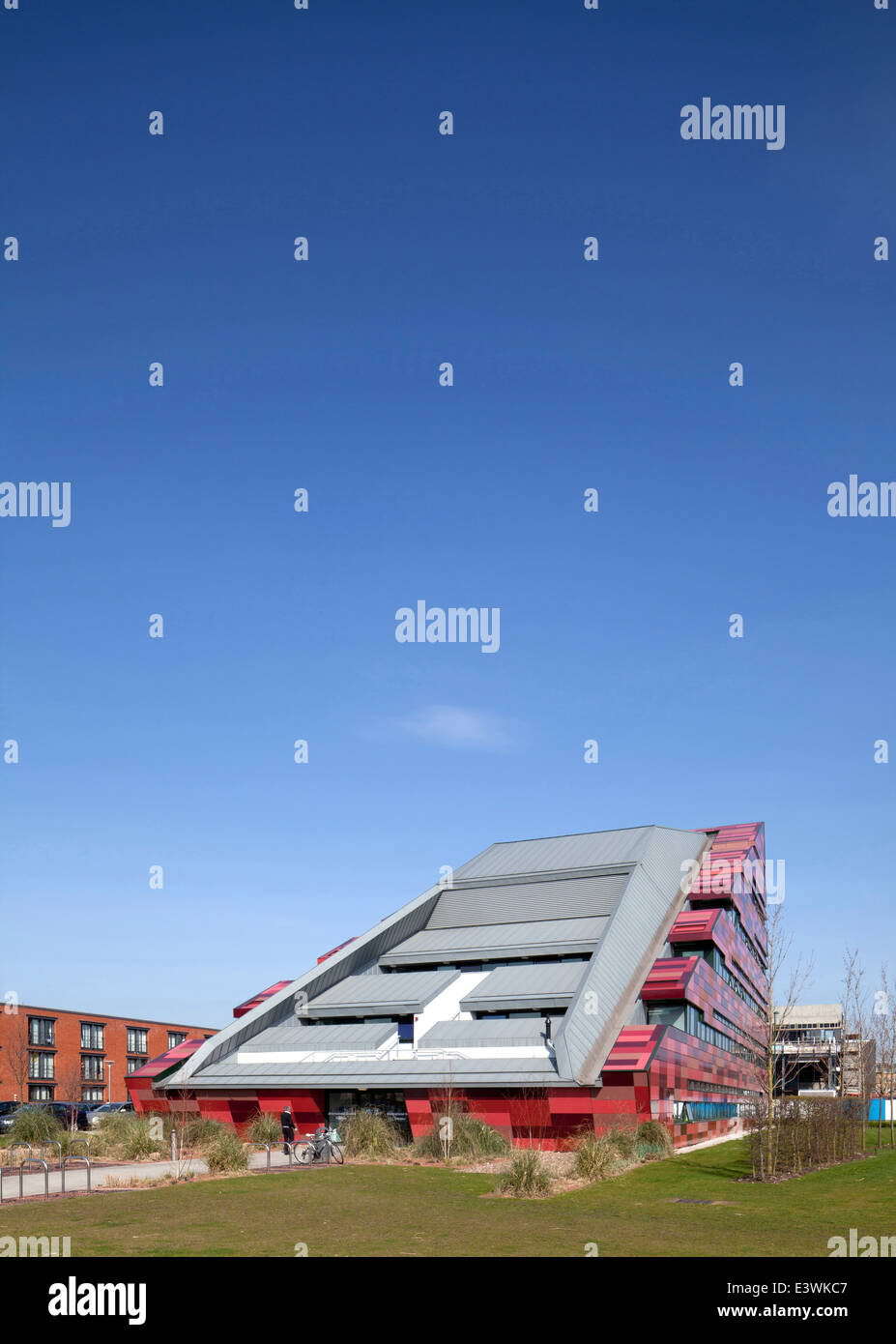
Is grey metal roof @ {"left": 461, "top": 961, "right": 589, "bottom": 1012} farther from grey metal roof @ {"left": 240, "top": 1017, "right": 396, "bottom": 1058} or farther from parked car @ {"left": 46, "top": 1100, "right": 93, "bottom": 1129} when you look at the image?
parked car @ {"left": 46, "top": 1100, "right": 93, "bottom": 1129}

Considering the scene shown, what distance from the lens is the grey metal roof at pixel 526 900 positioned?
4597 cm

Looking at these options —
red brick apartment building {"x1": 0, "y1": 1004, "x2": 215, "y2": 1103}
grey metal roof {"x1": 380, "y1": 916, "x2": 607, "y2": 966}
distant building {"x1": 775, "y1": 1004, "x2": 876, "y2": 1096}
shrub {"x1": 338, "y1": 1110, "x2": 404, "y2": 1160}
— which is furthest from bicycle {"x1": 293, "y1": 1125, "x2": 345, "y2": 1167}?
red brick apartment building {"x1": 0, "y1": 1004, "x2": 215, "y2": 1103}

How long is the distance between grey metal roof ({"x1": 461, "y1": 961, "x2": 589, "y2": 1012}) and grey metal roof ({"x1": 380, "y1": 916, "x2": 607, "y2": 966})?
0.96 metres

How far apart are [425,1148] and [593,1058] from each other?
5.58 m

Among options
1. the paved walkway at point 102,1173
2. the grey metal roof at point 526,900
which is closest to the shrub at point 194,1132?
the paved walkway at point 102,1173

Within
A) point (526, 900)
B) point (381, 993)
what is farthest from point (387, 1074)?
point (526, 900)

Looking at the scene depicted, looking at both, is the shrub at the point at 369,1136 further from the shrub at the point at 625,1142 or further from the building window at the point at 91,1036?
the building window at the point at 91,1036

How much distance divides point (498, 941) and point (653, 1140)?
14.5 m

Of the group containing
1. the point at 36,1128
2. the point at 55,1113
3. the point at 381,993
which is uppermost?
the point at 381,993

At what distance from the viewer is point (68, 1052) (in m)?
80.2

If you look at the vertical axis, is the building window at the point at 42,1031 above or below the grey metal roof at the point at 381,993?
below

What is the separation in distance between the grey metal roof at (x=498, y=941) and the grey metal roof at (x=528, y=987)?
96 centimetres

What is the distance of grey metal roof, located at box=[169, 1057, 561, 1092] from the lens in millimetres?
33906

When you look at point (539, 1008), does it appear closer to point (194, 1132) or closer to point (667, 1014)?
point (667, 1014)
